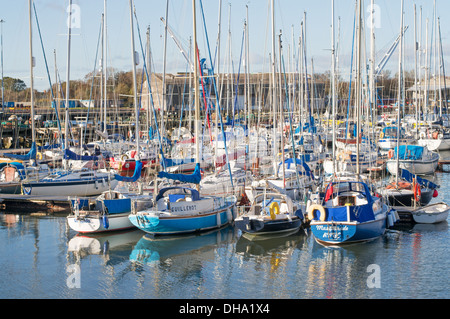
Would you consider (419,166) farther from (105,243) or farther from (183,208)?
(105,243)

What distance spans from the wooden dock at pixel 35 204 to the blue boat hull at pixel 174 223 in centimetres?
851

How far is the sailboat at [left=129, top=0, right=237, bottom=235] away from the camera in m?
25.0

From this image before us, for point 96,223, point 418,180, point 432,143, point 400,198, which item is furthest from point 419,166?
point 96,223

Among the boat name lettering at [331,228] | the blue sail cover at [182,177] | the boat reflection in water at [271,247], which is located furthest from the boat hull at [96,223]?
the boat name lettering at [331,228]

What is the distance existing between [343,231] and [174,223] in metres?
6.88

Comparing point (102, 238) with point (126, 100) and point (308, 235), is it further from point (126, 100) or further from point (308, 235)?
point (126, 100)

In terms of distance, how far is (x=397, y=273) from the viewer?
20750mm

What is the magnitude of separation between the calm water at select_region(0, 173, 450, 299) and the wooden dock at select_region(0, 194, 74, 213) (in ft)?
15.0

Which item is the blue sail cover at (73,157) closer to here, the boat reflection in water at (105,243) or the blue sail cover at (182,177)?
the boat reflection in water at (105,243)

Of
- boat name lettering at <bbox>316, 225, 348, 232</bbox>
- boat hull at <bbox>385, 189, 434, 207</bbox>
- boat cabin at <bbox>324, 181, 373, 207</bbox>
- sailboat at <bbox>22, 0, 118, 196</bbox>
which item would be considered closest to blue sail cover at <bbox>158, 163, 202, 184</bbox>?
boat cabin at <bbox>324, 181, 373, 207</bbox>

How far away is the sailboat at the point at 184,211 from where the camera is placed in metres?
25.0

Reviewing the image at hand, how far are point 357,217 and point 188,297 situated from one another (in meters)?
7.92
